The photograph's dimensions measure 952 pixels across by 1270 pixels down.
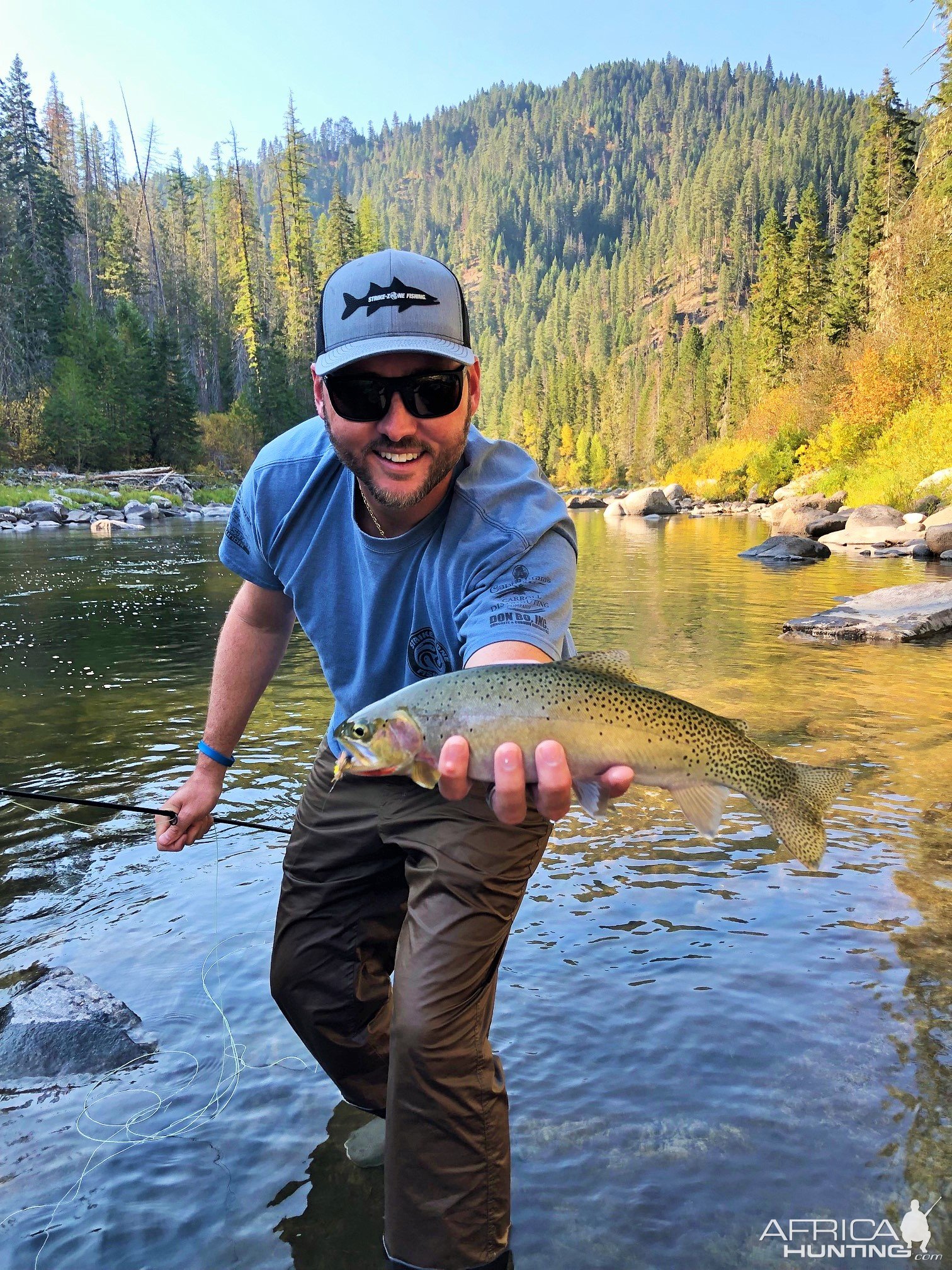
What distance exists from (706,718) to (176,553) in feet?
88.7

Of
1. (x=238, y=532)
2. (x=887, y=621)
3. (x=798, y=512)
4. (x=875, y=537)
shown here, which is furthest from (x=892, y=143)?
(x=238, y=532)

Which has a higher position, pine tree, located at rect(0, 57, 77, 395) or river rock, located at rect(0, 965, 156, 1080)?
pine tree, located at rect(0, 57, 77, 395)

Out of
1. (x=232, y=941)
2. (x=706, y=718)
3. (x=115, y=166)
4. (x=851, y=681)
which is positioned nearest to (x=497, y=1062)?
(x=706, y=718)

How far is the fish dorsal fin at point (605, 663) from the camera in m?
2.68

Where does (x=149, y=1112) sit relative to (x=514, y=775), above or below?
below

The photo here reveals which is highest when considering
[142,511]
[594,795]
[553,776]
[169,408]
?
[169,408]

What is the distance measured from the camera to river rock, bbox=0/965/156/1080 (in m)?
3.92

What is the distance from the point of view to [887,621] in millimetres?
14055

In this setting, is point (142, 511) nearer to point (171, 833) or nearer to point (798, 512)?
point (798, 512)

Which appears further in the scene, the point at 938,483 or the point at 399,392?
the point at 938,483

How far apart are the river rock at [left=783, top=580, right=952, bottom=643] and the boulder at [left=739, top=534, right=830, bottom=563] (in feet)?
39.4

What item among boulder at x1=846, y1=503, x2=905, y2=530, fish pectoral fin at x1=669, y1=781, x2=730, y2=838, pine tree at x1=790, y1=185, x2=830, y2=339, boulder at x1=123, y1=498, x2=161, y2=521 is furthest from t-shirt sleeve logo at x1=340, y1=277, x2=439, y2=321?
pine tree at x1=790, y1=185, x2=830, y2=339

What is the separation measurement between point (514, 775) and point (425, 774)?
28cm

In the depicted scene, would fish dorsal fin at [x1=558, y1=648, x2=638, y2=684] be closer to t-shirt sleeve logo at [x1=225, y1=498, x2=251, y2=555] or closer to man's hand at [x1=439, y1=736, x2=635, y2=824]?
man's hand at [x1=439, y1=736, x2=635, y2=824]
